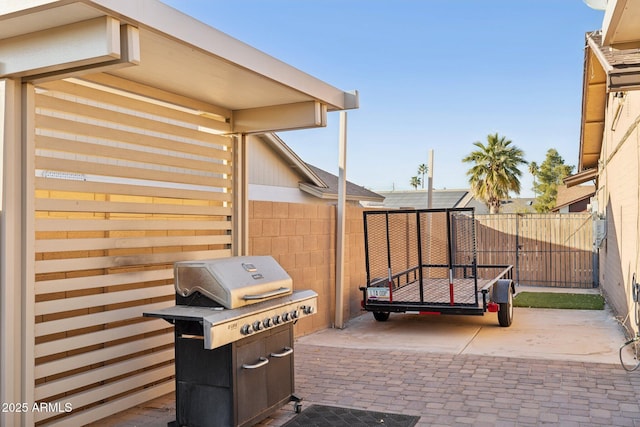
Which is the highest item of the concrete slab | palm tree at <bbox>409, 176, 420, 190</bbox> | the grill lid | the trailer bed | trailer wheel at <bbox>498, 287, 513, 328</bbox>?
palm tree at <bbox>409, 176, 420, 190</bbox>

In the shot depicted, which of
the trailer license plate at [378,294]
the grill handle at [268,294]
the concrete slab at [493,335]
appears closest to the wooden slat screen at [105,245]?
the grill handle at [268,294]

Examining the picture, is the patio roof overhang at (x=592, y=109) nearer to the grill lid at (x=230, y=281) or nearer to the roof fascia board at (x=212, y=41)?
the roof fascia board at (x=212, y=41)

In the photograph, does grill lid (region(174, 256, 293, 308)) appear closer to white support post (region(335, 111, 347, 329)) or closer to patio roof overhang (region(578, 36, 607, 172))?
white support post (region(335, 111, 347, 329))

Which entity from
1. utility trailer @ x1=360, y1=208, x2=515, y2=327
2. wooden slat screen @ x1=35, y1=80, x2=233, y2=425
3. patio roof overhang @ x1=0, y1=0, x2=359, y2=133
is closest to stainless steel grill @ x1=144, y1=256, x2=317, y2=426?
wooden slat screen @ x1=35, y1=80, x2=233, y2=425

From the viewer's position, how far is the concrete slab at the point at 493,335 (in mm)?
7566

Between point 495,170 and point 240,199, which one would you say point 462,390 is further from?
point 495,170

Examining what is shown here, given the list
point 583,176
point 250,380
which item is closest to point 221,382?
point 250,380

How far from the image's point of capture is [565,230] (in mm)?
16156

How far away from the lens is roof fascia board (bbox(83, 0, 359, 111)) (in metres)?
3.54

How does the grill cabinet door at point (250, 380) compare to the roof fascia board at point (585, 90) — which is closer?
the grill cabinet door at point (250, 380)

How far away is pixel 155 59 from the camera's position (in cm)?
449

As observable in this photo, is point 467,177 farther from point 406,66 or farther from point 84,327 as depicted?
point 84,327

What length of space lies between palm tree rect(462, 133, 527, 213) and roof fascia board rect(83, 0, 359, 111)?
2836cm

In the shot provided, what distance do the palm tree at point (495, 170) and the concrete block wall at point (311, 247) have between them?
23949 mm
